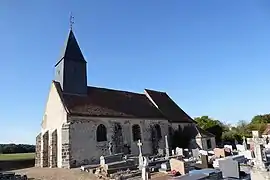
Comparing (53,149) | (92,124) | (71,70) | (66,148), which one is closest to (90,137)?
(92,124)

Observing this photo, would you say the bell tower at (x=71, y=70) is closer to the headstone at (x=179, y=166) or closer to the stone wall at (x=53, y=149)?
the stone wall at (x=53, y=149)

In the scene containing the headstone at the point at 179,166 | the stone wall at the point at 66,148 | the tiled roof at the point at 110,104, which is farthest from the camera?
the tiled roof at the point at 110,104

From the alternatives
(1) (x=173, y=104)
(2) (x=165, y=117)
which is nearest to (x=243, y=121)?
(1) (x=173, y=104)

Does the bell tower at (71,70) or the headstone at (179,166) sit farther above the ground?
the bell tower at (71,70)

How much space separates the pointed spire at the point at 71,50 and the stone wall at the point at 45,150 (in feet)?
24.6

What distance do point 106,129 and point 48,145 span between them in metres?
5.60

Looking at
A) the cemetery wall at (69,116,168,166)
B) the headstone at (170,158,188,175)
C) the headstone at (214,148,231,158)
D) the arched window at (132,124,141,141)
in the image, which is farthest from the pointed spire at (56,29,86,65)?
the headstone at (214,148,231,158)

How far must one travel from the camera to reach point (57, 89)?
2236cm

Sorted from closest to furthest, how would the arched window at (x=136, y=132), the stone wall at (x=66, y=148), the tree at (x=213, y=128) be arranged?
the stone wall at (x=66, y=148) → the arched window at (x=136, y=132) → the tree at (x=213, y=128)

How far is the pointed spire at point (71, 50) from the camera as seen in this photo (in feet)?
77.7

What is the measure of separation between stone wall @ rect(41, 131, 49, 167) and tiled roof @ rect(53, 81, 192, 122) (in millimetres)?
4615

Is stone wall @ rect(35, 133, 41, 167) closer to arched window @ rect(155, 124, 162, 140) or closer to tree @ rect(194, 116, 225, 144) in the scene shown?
arched window @ rect(155, 124, 162, 140)

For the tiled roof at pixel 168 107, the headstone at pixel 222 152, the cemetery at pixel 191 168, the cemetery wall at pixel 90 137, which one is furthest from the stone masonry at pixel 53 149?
the headstone at pixel 222 152

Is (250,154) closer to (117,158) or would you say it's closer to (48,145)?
(117,158)
